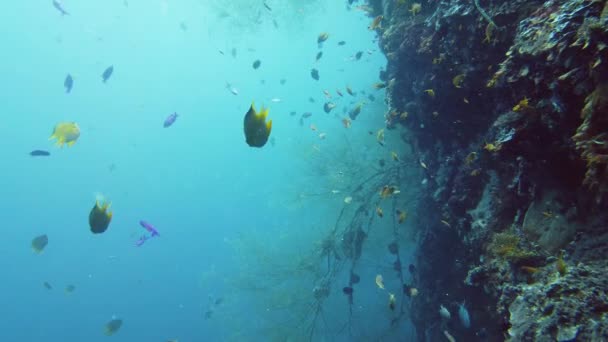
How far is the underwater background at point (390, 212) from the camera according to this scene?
2705 millimetres

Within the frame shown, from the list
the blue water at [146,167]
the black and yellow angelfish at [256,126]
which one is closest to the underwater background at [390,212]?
the black and yellow angelfish at [256,126]

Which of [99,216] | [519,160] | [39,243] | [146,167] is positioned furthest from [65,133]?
[146,167]

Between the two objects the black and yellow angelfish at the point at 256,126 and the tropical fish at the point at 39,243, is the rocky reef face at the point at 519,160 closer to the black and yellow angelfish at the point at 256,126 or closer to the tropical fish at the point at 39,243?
the black and yellow angelfish at the point at 256,126

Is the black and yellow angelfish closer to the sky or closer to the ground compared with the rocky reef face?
closer to the ground

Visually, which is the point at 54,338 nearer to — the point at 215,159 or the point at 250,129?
the point at 215,159

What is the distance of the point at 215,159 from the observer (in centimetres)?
9806

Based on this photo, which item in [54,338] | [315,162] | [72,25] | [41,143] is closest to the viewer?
[315,162]

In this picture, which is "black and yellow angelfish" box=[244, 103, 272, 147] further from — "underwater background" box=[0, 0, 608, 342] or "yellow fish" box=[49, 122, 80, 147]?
"yellow fish" box=[49, 122, 80, 147]

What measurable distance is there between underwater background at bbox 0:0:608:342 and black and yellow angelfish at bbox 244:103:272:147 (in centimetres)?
1

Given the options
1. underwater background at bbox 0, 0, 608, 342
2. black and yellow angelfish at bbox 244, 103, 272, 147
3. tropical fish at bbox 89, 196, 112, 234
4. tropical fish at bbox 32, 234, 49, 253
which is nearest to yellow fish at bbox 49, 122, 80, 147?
underwater background at bbox 0, 0, 608, 342

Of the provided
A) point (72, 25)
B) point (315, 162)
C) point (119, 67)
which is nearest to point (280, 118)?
point (119, 67)

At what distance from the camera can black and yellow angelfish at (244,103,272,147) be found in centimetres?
275

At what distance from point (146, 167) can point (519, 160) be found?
96365mm

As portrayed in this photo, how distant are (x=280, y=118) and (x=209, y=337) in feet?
276
